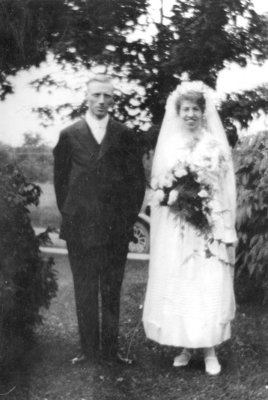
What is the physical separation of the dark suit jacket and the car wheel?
1384 mm

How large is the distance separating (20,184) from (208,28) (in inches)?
62.7

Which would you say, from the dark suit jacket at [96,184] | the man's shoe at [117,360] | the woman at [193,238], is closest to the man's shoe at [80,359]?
the man's shoe at [117,360]

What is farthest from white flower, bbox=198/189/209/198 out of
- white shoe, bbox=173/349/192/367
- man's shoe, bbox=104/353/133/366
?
man's shoe, bbox=104/353/133/366

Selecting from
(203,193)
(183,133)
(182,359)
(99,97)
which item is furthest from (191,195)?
(182,359)

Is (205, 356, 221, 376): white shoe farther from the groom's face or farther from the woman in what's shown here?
the groom's face

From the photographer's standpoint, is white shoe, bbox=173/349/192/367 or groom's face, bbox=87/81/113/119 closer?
groom's face, bbox=87/81/113/119

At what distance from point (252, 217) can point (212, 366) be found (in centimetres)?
155

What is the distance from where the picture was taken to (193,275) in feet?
12.8

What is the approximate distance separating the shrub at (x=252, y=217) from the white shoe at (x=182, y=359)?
3.84 ft

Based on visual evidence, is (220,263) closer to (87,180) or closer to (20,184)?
(87,180)

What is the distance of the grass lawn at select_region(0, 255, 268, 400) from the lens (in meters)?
3.65

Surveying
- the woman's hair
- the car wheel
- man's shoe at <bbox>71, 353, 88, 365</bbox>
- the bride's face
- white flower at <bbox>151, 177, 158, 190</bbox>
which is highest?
the woman's hair

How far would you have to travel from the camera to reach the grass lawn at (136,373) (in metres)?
3.65

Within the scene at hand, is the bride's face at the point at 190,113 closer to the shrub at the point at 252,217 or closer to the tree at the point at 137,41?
the tree at the point at 137,41
